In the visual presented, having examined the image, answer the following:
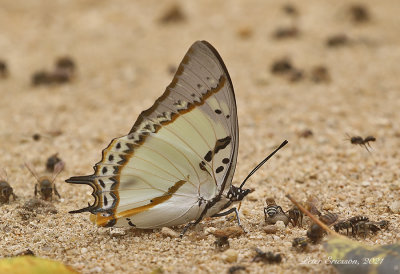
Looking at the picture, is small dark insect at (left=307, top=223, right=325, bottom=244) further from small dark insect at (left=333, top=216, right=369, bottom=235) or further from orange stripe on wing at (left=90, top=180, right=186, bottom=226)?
orange stripe on wing at (left=90, top=180, right=186, bottom=226)

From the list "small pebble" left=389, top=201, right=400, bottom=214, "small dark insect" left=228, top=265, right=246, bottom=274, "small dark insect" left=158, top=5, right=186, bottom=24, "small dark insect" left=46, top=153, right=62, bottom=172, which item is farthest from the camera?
"small dark insect" left=158, top=5, right=186, bottom=24

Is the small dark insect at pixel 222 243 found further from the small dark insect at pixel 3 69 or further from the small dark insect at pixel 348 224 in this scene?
the small dark insect at pixel 3 69

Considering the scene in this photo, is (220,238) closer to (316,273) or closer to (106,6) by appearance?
(316,273)

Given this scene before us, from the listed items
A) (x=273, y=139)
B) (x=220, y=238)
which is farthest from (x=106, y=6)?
(x=220, y=238)

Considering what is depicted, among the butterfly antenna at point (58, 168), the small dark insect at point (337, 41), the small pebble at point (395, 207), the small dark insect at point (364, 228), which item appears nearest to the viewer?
the small dark insect at point (364, 228)

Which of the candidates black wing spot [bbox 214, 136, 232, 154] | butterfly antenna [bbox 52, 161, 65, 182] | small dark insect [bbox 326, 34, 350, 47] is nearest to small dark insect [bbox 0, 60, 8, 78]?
butterfly antenna [bbox 52, 161, 65, 182]

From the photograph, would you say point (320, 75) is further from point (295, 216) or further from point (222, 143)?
point (222, 143)

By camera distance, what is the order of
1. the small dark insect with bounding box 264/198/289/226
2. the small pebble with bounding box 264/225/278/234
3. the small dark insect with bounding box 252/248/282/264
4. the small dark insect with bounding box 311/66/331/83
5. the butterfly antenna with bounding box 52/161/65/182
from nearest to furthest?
the small dark insect with bounding box 252/248/282/264
the small pebble with bounding box 264/225/278/234
the small dark insect with bounding box 264/198/289/226
the butterfly antenna with bounding box 52/161/65/182
the small dark insect with bounding box 311/66/331/83

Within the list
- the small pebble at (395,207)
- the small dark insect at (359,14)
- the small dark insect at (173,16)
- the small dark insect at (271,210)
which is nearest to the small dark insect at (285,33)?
the small dark insect at (359,14)
